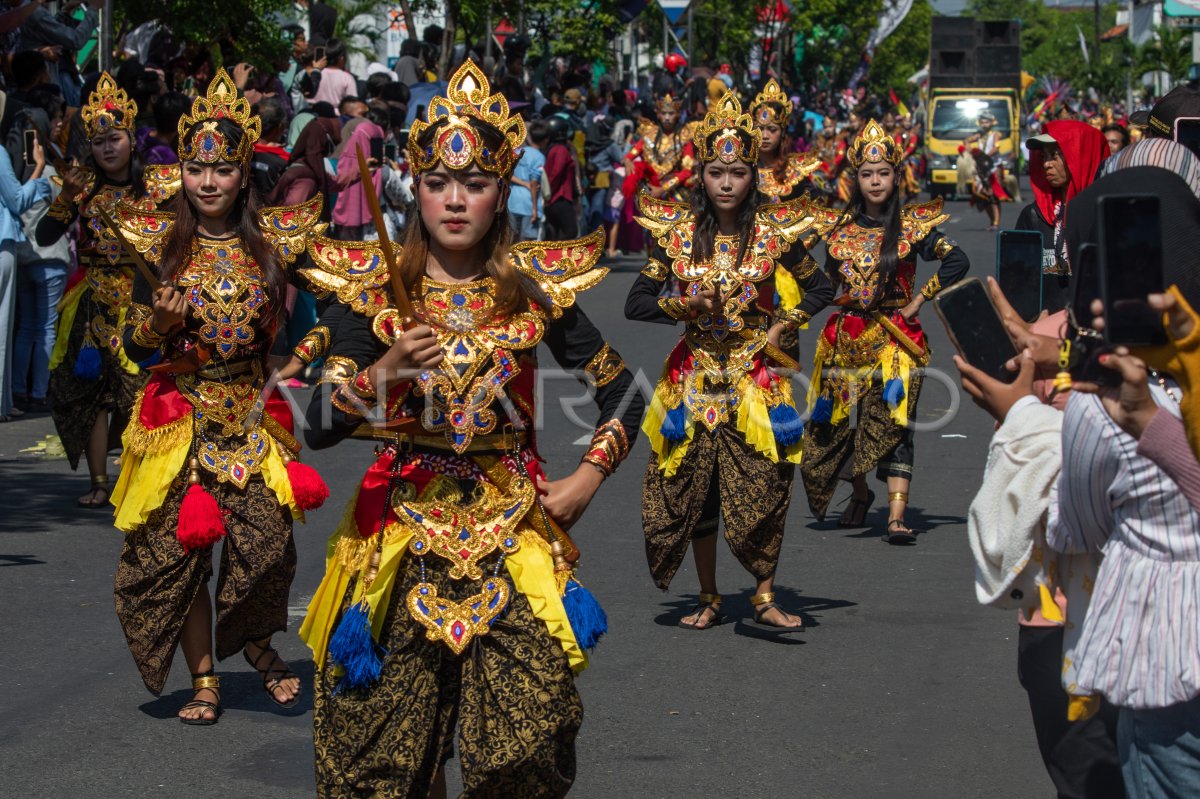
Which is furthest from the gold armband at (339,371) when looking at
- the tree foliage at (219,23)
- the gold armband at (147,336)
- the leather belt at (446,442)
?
the tree foliage at (219,23)

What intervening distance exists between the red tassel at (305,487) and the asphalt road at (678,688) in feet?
2.40

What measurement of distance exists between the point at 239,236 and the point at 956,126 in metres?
42.1

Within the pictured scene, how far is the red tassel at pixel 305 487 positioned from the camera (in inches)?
245

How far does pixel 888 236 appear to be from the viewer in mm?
9328

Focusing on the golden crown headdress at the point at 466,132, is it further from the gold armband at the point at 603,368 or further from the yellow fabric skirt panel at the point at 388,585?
the yellow fabric skirt panel at the point at 388,585

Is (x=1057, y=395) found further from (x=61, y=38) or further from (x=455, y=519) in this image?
(x=61, y=38)

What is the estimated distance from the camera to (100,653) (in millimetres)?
7000

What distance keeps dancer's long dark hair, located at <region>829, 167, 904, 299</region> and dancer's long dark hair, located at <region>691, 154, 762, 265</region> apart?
1.99 m

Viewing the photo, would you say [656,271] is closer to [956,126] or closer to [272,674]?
[272,674]

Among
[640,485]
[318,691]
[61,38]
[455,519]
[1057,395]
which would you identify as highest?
[61,38]

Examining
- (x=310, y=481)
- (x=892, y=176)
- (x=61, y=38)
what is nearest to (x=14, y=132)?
(x=61, y=38)

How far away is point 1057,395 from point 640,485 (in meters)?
6.85

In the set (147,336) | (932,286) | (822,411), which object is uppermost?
(147,336)

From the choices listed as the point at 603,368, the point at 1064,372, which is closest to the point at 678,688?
the point at 603,368
